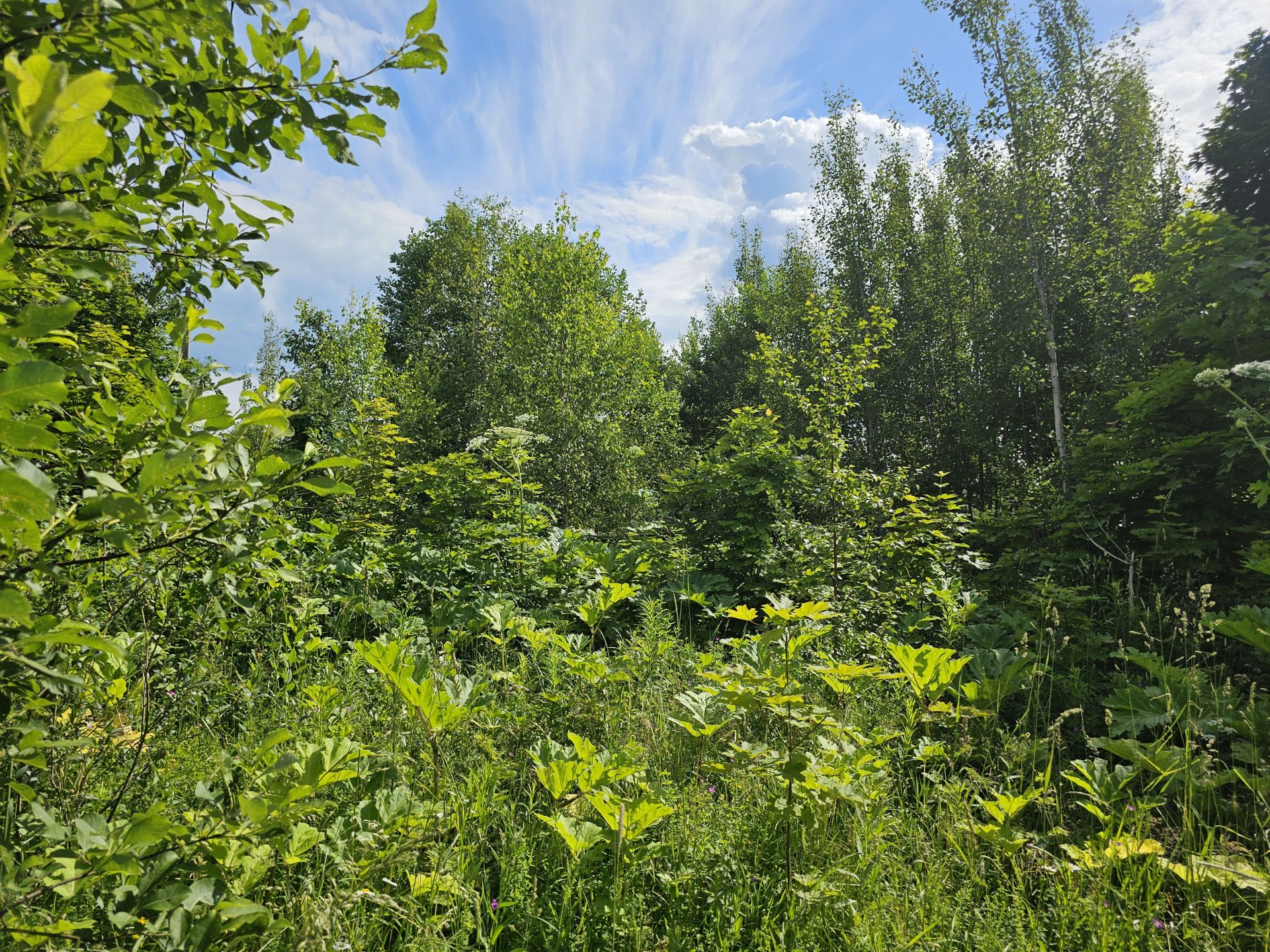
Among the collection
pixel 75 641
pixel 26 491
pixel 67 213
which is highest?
pixel 67 213

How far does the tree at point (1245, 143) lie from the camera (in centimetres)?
612

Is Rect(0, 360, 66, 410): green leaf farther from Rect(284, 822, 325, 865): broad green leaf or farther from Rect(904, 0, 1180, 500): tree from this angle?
Rect(904, 0, 1180, 500): tree

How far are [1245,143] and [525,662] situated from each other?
28.6 ft

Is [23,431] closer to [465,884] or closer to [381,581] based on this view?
[465,884]

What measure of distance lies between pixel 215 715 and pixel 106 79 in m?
2.70

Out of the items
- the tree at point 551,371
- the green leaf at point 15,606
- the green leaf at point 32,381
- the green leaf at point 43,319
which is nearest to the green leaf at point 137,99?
the green leaf at point 43,319

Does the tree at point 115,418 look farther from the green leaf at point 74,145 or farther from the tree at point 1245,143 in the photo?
the tree at point 1245,143

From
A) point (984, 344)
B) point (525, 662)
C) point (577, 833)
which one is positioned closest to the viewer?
point (577, 833)

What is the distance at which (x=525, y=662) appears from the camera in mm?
2721

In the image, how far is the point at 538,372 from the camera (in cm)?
1076

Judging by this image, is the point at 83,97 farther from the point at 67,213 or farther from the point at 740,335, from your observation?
the point at 740,335

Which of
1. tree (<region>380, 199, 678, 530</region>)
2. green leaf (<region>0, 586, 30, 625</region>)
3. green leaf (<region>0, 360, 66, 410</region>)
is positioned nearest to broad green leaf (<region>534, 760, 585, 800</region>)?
green leaf (<region>0, 586, 30, 625</region>)

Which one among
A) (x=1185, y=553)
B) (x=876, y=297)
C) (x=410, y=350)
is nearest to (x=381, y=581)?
(x=1185, y=553)

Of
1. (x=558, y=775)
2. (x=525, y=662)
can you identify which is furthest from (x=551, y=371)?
(x=558, y=775)
